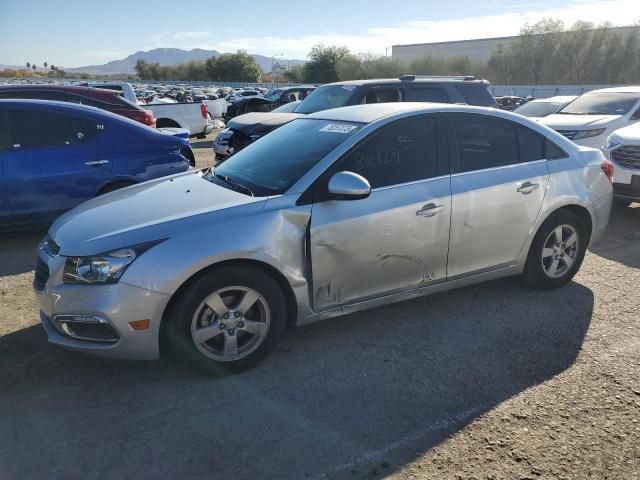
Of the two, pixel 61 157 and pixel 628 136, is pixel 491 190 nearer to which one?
pixel 628 136

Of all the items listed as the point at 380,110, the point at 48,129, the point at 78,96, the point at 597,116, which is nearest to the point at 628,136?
the point at 597,116

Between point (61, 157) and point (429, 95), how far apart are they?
5903 millimetres

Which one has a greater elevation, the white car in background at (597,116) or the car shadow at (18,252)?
the white car in background at (597,116)

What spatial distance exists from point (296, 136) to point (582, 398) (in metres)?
2.79

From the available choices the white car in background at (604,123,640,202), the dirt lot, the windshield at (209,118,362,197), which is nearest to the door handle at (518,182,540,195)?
the dirt lot

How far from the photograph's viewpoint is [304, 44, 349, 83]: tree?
74.8 meters

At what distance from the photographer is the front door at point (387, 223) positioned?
3502 mm

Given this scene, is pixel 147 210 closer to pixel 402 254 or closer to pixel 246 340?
pixel 246 340

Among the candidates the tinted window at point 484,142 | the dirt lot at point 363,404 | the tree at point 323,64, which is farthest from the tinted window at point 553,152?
the tree at point 323,64

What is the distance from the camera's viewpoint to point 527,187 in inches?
168

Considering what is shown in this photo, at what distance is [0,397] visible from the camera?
10.1 feet

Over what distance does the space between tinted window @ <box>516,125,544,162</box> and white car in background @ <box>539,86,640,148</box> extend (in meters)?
4.93

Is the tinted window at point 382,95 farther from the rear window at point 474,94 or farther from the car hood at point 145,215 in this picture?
the car hood at point 145,215

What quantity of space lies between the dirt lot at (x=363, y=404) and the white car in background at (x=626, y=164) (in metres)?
3.51
